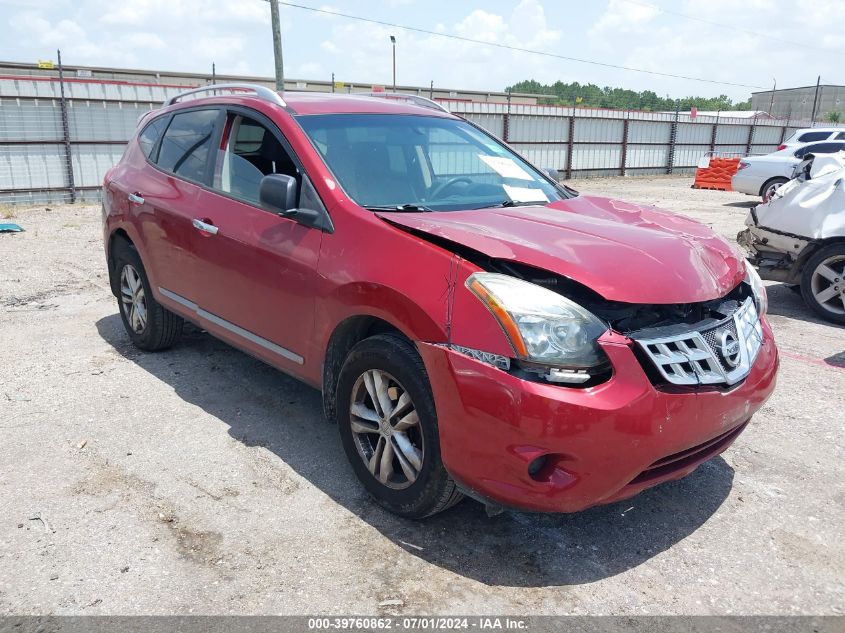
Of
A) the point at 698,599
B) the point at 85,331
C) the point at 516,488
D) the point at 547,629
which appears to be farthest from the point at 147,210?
the point at 698,599

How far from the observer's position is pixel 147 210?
4.77 m

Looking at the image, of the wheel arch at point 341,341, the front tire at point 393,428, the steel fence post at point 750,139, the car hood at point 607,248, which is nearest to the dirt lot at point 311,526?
the front tire at point 393,428

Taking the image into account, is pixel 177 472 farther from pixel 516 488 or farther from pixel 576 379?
pixel 576 379

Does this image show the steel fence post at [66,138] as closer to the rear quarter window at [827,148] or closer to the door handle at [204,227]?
the door handle at [204,227]

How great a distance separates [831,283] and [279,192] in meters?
5.48

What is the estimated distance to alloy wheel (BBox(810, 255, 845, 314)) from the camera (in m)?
6.38

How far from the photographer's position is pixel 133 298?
529 cm

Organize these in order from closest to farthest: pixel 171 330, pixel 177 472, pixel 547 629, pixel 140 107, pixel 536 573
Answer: pixel 547 629
pixel 536 573
pixel 177 472
pixel 171 330
pixel 140 107

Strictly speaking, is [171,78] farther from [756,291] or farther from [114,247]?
[756,291]

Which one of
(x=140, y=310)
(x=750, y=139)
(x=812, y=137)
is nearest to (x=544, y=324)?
(x=140, y=310)

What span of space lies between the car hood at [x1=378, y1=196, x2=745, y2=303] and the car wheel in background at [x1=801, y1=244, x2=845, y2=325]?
3.70 metres

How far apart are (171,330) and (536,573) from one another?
11.5 ft

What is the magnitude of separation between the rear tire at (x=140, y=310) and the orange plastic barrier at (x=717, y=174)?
20.2 metres

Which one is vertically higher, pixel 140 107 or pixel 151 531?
pixel 140 107
